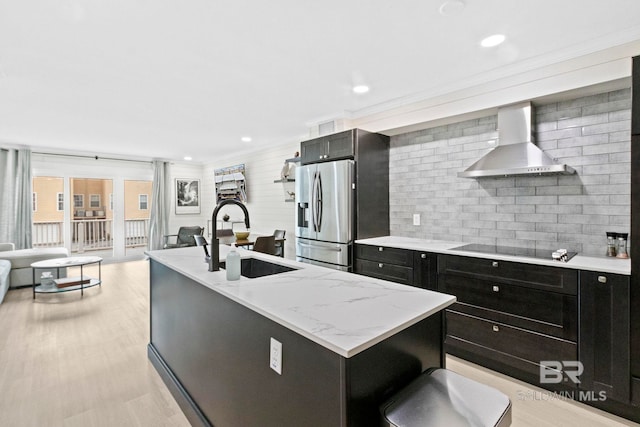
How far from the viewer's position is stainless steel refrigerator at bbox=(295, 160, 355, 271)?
11.8 ft

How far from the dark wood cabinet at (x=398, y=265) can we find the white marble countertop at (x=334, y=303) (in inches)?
52.8

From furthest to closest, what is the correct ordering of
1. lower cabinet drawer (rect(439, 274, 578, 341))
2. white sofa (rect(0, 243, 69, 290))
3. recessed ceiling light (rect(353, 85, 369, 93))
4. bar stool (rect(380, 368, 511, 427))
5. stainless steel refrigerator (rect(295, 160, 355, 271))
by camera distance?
white sofa (rect(0, 243, 69, 290))
stainless steel refrigerator (rect(295, 160, 355, 271))
recessed ceiling light (rect(353, 85, 369, 93))
lower cabinet drawer (rect(439, 274, 578, 341))
bar stool (rect(380, 368, 511, 427))

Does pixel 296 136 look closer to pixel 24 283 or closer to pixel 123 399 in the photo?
pixel 123 399

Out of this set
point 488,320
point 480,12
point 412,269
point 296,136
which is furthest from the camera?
point 296,136

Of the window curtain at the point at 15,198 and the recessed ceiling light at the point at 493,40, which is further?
the window curtain at the point at 15,198

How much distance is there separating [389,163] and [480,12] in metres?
2.12

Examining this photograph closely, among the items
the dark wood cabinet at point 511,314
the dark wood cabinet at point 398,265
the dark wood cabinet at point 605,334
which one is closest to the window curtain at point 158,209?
the dark wood cabinet at point 398,265

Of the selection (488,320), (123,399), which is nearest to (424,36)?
(488,320)

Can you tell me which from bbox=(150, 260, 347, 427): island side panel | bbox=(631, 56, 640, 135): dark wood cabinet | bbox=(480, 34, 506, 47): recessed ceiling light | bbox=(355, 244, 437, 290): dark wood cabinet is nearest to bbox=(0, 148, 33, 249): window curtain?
bbox=(150, 260, 347, 427): island side panel

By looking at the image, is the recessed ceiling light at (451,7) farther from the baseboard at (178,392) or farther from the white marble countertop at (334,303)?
the baseboard at (178,392)

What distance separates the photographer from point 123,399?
7.20ft

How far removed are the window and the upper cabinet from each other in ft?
18.1

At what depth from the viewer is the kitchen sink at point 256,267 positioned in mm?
2329

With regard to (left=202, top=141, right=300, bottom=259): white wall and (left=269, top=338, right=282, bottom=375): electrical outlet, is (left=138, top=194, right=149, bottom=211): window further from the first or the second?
(left=269, top=338, right=282, bottom=375): electrical outlet
